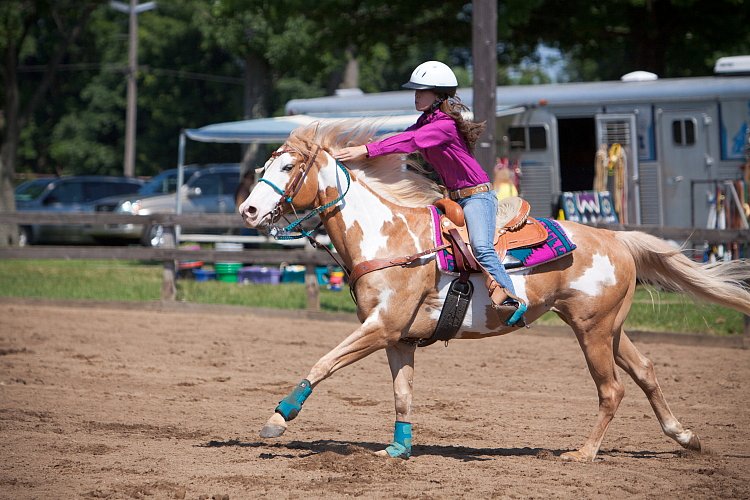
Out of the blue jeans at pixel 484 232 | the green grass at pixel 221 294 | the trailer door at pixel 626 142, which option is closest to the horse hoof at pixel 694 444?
the blue jeans at pixel 484 232

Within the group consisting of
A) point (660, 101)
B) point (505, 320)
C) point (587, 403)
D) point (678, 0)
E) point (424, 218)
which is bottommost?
point (587, 403)

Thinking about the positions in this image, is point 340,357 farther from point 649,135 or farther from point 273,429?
point 649,135

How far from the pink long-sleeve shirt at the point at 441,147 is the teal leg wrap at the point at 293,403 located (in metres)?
1.65

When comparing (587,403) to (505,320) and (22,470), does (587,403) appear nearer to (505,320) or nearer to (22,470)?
(505,320)

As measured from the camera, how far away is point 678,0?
19.3 metres

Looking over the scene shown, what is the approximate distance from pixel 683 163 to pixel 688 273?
33.8 ft

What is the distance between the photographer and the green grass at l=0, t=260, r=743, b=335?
13.2 meters

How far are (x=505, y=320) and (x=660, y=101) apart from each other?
11447 millimetres

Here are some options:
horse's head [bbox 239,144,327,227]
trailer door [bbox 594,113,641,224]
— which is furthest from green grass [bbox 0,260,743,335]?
horse's head [bbox 239,144,327,227]

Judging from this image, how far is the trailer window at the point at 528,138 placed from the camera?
1778 cm

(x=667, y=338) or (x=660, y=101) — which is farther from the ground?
(x=660, y=101)

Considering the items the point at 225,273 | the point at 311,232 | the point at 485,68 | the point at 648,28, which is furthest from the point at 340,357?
the point at 648,28

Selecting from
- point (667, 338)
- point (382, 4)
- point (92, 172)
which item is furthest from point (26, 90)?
point (667, 338)

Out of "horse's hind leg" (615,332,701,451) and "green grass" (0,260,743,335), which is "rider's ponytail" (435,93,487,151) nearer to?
"horse's hind leg" (615,332,701,451)
